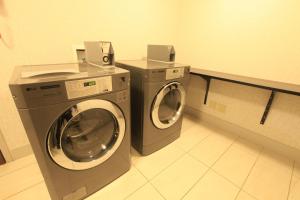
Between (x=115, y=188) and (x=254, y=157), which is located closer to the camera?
(x=115, y=188)

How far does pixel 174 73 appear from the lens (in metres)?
1.26

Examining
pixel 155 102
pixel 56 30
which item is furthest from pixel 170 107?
pixel 56 30

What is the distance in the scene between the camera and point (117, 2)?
4.68ft

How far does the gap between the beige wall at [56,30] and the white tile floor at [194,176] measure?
Answer: 14.8 inches

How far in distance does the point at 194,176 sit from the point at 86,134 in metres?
0.94

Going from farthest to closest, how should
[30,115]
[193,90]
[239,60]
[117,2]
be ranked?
[193,90] < [239,60] < [117,2] < [30,115]

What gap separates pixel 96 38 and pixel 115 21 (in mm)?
266

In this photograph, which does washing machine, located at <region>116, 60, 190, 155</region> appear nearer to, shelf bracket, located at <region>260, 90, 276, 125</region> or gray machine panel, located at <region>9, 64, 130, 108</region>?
gray machine panel, located at <region>9, 64, 130, 108</region>

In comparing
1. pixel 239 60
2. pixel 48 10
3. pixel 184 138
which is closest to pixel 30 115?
pixel 48 10

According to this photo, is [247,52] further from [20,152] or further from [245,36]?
[20,152]

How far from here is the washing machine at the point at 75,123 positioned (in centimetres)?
67

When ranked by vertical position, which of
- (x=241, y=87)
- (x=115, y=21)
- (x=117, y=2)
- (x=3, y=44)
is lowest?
(x=241, y=87)

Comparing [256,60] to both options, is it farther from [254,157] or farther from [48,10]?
[48,10]

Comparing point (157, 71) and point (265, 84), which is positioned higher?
point (157, 71)
